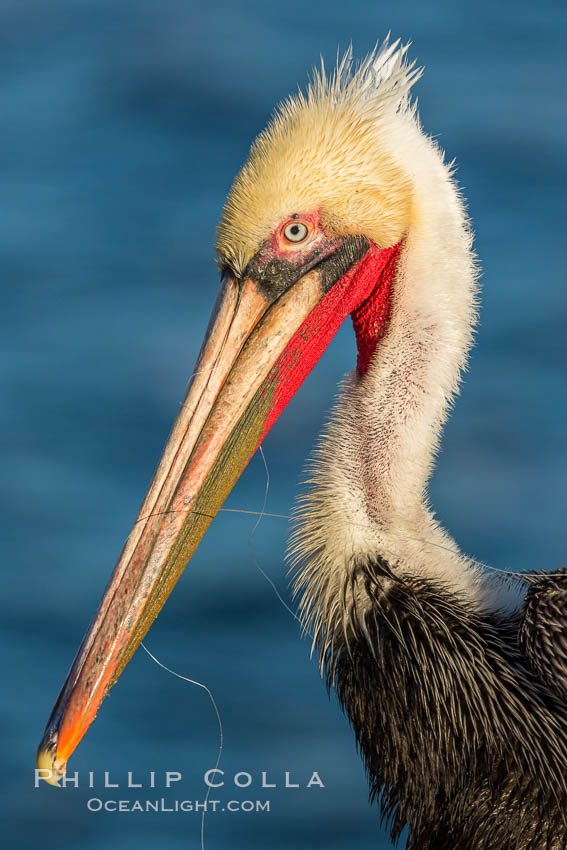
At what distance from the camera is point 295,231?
2.87m

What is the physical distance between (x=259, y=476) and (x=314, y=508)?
2.49 metres

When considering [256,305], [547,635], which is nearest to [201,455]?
[256,305]

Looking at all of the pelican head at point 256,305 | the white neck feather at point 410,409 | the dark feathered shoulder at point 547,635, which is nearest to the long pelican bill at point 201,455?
the pelican head at point 256,305

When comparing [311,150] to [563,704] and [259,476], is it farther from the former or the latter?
[259,476]

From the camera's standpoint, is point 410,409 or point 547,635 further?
point 410,409

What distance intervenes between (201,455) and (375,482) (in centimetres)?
45

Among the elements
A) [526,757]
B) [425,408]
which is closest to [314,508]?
[425,408]

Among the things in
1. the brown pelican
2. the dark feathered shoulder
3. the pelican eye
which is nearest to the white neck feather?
the brown pelican

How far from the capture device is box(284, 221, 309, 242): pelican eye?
9.39 feet

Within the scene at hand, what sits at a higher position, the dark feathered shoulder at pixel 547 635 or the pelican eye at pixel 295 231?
the pelican eye at pixel 295 231

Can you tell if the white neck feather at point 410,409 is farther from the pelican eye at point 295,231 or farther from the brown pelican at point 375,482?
the pelican eye at point 295,231

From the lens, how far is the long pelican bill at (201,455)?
2832mm

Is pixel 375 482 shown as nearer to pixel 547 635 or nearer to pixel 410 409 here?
pixel 410 409

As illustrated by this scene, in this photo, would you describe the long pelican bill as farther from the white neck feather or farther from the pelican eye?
the white neck feather
